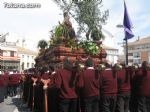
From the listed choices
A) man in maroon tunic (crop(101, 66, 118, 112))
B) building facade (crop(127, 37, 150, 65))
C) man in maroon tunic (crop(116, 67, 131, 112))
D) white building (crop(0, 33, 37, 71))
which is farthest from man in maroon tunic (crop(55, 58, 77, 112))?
building facade (crop(127, 37, 150, 65))

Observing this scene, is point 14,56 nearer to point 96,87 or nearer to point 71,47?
point 71,47

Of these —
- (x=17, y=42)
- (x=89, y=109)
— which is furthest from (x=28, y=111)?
(x=17, y=42)

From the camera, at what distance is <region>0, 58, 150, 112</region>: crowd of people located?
420 inches

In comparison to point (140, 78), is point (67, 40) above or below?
above

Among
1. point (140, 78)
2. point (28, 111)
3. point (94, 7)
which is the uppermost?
point (94, 7)

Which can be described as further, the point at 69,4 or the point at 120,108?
the point at 69,4

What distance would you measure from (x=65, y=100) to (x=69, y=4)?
1748 cm

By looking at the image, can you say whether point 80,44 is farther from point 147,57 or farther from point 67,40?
point 147,57

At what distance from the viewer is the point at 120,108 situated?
13.0 metres

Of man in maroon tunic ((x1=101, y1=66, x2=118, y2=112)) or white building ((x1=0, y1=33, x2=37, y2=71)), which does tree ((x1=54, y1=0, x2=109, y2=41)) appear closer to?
man in maroon tunic ((x1=101, y1=66, x2=118, y2=112))

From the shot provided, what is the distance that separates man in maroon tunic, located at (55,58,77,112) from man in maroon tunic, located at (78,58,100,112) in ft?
2.13

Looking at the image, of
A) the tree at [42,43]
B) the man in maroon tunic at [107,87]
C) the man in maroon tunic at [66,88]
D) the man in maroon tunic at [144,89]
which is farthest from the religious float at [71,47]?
the tree at [42,43]

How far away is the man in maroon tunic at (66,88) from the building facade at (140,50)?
341 feet

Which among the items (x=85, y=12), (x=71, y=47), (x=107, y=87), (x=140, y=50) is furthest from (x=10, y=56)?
(x=107, y=87)
